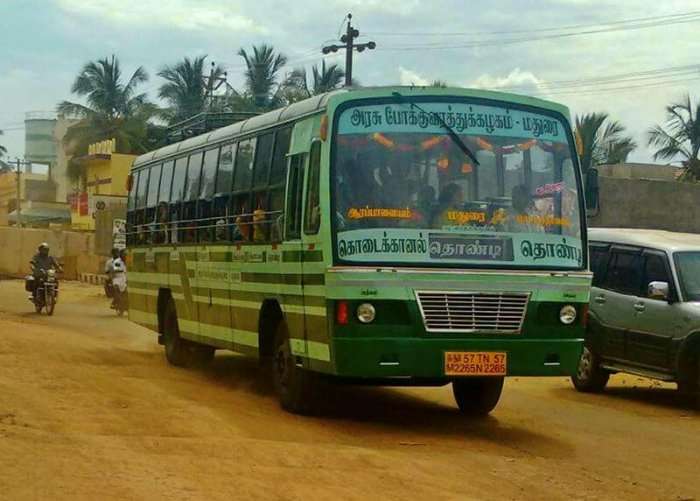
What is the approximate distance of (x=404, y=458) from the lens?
8.59 m

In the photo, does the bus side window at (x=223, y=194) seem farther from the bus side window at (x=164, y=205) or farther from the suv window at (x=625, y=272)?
the suv window at (x=625, y=272)

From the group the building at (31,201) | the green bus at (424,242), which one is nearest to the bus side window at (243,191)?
the green bus at (424,242)

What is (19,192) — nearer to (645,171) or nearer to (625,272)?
(645,171)

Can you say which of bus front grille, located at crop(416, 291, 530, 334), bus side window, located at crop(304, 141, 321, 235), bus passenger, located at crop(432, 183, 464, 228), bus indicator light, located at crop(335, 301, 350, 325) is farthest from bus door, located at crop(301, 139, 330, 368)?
bus passenger, located at crop(432, 183, 464, 228)

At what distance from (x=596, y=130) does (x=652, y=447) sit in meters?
31.3

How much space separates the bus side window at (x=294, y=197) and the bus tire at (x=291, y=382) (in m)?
1.01

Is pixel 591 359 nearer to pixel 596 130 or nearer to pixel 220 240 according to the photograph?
pixel 220 240

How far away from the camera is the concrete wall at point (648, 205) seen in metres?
25.9

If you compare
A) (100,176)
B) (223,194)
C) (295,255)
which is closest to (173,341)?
(223,194)

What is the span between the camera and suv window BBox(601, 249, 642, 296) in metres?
14.0

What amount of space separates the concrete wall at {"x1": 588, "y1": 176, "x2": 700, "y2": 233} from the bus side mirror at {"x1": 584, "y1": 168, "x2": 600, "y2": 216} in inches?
581

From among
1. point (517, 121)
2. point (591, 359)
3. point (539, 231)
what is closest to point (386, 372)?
point (539, 231)

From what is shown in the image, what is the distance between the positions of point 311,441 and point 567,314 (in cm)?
265

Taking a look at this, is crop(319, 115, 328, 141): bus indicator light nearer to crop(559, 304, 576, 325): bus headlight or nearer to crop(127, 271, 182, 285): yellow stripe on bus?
crop(559, 304, 576, 325): bus headlight
